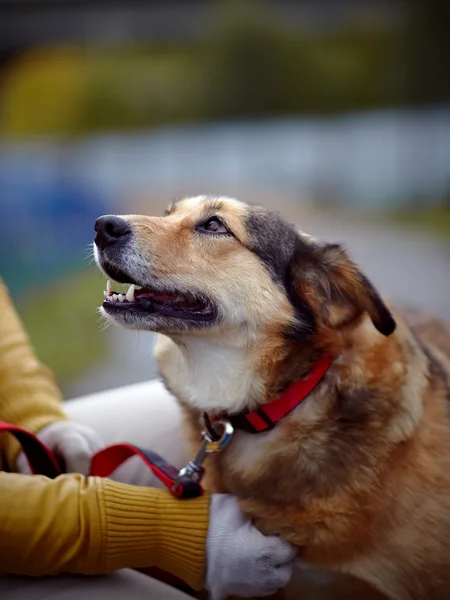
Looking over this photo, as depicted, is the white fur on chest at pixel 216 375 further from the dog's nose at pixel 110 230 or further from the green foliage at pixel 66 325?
the green foliage at pixel 66 325

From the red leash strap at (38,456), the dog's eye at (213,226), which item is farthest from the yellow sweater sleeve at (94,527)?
the dog's eye at (213,226)

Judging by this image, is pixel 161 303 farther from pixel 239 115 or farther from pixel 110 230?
pixel 239 115

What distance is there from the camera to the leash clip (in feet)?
5.15

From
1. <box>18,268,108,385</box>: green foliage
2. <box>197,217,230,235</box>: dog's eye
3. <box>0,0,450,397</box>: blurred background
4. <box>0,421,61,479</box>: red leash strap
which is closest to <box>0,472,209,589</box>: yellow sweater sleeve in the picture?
<box>0,421,61,479</box>: red leash strap

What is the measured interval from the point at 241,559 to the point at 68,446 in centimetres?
48

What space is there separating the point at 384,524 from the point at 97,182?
5.87m

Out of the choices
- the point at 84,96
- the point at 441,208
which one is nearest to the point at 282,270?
the point at 441,208

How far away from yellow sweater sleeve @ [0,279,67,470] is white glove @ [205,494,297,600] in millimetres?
526

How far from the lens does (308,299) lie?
1729 mm

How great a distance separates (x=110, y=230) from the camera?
1.69m

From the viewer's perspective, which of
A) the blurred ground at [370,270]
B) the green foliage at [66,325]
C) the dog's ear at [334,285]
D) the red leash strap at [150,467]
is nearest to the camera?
the red leash strap at [150,467]

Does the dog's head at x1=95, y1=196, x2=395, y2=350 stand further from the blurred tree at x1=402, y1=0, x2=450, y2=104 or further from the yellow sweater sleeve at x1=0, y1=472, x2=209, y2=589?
the blurred tree at x1=402, y1=0, x2=450, y2=104

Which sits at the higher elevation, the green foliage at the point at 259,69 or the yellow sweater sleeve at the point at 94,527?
the green foliage at the point at 259,69

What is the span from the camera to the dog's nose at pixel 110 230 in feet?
5.52
